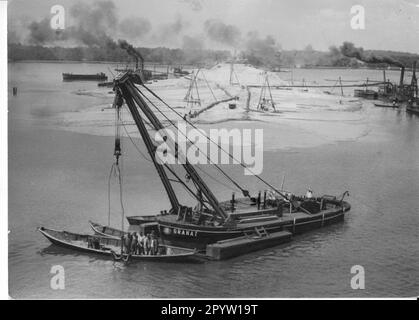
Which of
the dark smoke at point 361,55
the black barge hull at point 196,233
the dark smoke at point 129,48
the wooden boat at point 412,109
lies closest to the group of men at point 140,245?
the black barge hull at point 196,233

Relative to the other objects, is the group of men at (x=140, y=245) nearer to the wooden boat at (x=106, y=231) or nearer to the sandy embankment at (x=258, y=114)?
the wooden boat at (x=106, y=231)

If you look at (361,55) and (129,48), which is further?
(361,55)

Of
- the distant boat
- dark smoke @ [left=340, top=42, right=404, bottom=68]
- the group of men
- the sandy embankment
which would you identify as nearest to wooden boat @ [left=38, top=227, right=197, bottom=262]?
the group of men

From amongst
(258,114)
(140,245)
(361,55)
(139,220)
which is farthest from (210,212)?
→ (361,55)

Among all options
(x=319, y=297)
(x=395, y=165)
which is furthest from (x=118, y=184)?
(x=395, y=165)

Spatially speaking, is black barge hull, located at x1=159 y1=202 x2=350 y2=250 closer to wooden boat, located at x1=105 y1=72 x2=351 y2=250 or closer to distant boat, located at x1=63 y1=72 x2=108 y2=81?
wooden boat, located at x1=105 y1=72 x2=351 y2=250

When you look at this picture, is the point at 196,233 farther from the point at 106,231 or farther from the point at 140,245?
the point at 106,231
